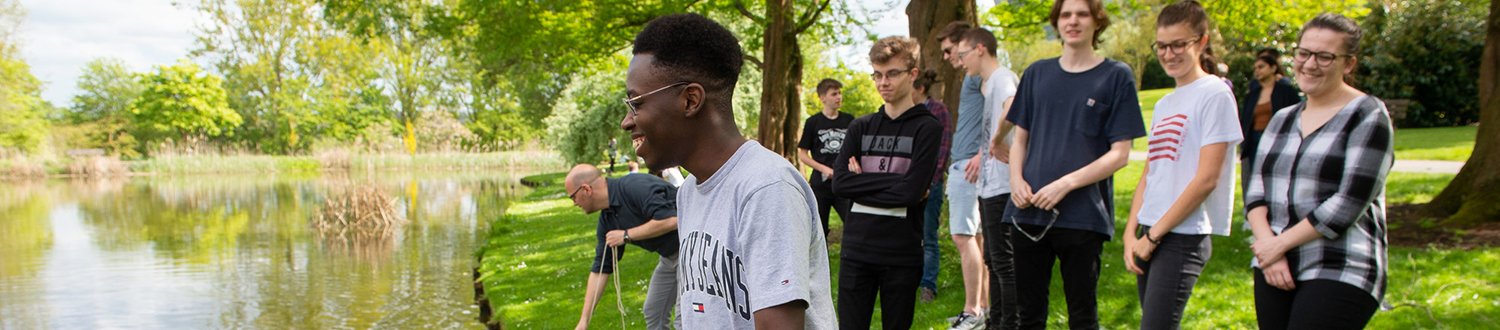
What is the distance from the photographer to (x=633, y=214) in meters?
5.62

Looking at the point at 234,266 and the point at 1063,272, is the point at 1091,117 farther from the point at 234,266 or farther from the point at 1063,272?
the point at 234,266

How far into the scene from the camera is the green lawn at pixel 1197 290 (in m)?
5.90

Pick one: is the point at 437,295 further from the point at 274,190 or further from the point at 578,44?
the point at 274,190

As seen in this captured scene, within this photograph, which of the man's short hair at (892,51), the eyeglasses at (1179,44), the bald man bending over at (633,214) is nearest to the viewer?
the eyeglasses at (1179,44)

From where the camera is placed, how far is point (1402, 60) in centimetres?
2488

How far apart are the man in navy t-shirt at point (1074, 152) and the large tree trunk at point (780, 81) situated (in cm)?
1049

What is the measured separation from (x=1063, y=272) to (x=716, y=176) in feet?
8.62

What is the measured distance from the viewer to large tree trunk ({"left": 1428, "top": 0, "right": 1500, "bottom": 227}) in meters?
8.38

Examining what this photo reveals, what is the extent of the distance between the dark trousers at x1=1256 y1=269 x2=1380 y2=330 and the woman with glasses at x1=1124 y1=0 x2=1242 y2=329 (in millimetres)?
381

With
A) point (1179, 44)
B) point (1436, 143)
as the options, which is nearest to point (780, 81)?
point (1179, 44)

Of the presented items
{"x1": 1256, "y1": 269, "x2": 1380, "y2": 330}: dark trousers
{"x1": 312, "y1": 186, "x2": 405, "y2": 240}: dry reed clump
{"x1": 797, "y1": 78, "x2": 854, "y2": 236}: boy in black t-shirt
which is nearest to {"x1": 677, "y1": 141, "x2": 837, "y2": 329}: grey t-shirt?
{"x1": 1256, "y1": 269, "x2": 1380, "y2": 330}: dark trousers

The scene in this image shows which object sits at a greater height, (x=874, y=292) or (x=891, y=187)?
(x=891, y=187)

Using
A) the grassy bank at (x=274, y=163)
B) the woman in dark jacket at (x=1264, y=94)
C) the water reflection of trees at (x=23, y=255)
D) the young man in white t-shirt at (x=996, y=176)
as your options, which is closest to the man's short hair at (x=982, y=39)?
the young man in white t-shirt at (x=996, y=176)

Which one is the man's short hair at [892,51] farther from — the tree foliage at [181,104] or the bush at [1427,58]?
the tree foliage at [181,104]
